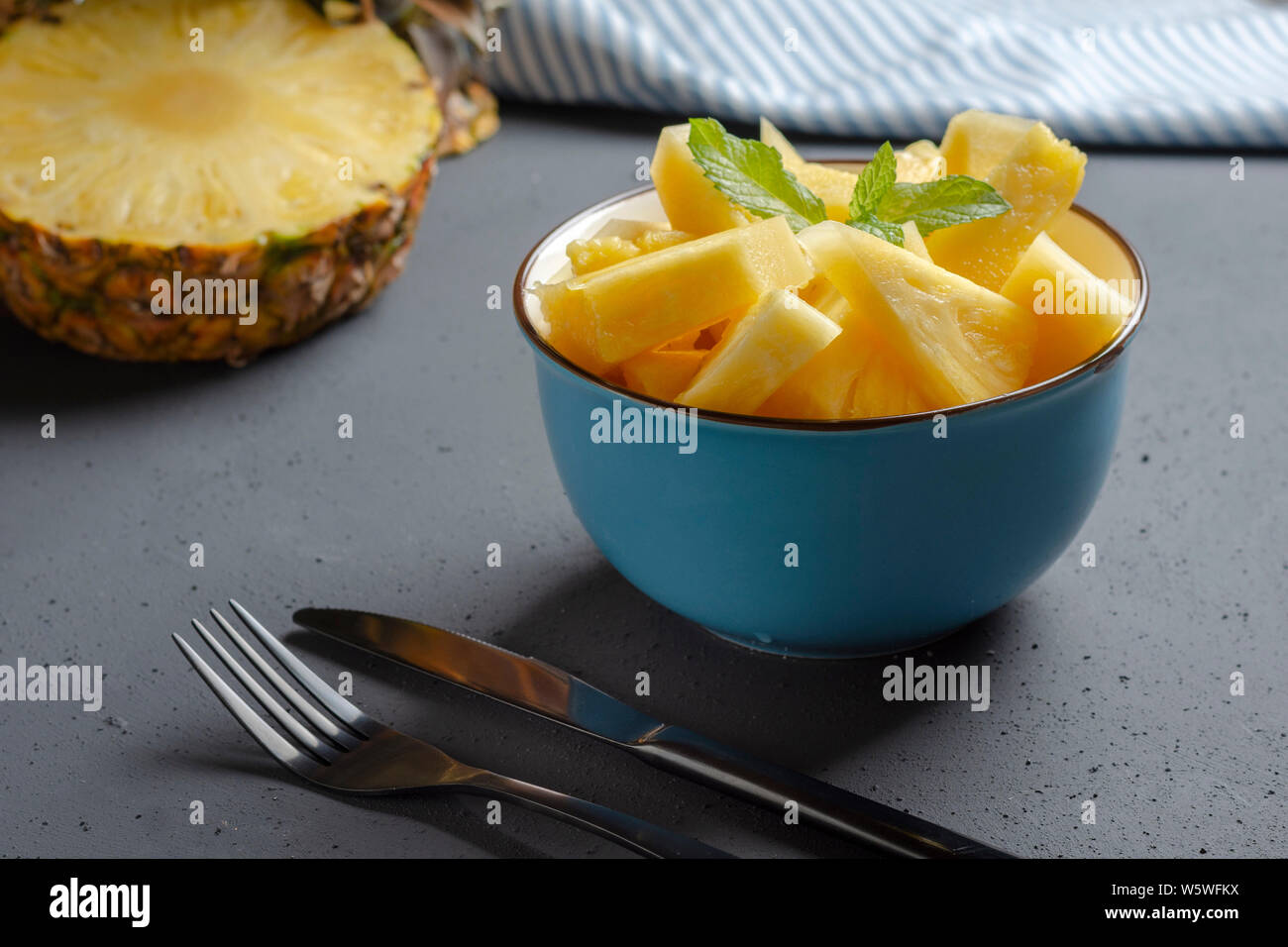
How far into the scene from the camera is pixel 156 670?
955mm

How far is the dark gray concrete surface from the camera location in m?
0.81

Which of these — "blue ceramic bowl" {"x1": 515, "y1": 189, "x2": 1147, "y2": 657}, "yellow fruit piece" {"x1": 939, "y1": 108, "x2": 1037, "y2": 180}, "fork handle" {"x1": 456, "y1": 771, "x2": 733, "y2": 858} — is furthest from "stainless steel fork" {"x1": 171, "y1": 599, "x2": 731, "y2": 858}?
"yellow fruit piece" {"x1": 939, "y1": 108, "x2": 1037, "y2": 180}

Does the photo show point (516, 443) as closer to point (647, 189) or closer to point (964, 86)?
point (647, 189)

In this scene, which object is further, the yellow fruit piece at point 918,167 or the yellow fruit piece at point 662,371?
the yellow fruit piece at point 918,167

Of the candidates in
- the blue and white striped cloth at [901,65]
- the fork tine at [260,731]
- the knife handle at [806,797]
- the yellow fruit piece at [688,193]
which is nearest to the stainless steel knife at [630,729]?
the knife handle at [806,797]

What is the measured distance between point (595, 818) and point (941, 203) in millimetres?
464

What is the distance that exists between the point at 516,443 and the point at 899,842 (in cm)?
64

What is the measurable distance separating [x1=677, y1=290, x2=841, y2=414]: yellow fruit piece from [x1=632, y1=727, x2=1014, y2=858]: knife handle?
22 cm

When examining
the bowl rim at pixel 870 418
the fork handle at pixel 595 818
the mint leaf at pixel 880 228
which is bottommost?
the fork handle at pixel 595 818

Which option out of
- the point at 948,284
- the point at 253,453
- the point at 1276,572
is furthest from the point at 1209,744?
the point at 253,453

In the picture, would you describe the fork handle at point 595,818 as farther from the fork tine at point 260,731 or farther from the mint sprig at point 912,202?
the mint sprig at point 912,202

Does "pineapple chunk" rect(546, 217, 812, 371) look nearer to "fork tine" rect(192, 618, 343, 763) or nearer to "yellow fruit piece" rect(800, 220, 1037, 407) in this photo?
"yellow fruit piece" rect(800, 220, 1037, 407)

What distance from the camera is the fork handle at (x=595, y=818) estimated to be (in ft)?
2.37

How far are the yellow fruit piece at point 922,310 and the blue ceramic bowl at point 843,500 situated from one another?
3 cm
